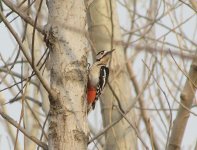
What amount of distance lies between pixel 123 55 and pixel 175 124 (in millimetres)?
1101

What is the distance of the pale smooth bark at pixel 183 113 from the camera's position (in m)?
2.83

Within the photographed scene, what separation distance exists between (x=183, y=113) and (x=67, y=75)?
0.87 m

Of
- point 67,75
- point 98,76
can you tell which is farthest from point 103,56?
point 67,75

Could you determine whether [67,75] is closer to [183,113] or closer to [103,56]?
[183,113]

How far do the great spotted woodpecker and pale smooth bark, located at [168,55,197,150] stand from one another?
2.29 feet

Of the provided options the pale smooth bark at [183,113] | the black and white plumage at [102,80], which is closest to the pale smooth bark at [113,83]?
the black and white plumage at [102,80]

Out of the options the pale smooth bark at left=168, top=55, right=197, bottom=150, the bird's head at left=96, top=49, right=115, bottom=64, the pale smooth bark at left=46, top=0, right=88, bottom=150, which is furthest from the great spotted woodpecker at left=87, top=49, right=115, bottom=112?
the pale smooth bark at left=46, top=0, right=88, bottom=150

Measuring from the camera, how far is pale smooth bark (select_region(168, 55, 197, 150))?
2.83m

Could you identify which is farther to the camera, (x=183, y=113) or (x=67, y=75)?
(x=183, y=113)

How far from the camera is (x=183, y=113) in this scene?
9.48 ft

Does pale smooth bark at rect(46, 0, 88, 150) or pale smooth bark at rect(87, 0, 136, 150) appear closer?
pale smooth bark at rect(46, 0, 88, 150)

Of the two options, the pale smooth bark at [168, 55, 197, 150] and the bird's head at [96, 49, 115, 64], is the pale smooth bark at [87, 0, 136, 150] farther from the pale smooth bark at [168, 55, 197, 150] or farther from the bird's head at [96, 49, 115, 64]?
the pale smooth bark at [168, 55, 197, 150]

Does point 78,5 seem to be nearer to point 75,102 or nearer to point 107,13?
point 75,102

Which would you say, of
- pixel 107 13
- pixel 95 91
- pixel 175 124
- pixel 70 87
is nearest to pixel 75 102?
pixel 70 87
